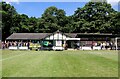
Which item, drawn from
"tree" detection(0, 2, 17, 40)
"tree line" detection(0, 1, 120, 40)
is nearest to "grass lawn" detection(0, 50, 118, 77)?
"tree line" detection(0, 1, 120, 40)

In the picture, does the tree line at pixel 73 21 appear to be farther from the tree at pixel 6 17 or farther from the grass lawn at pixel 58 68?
the grass lawn at pixel 58 68

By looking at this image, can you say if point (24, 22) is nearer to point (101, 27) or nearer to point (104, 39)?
point (101, 27)

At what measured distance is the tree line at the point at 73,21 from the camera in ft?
324

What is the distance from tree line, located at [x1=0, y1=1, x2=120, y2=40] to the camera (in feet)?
324

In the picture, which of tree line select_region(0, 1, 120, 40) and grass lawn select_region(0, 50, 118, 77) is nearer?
grass lawn select_region(0, 50, 118, 77)

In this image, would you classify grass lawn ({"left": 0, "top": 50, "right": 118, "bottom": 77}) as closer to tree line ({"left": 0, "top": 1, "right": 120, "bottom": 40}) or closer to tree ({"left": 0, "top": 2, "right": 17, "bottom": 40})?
tree line ({"left": 0, "top": 1, "right": 120, "bottom": 40})

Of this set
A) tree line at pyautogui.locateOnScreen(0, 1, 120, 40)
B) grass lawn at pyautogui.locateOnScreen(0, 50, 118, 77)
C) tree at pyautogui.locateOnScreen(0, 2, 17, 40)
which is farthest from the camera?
tree at pyautogui.locateOnScreen(0, 2, 17, 40)

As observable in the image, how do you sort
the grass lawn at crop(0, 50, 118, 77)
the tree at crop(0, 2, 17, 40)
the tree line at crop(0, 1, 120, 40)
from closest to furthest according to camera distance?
the grass lawn at crop(0, 50, 118, 77) < the tree line at crop(0, 1, 120, 40) < the tree at crop(0, 2, 17, 40)

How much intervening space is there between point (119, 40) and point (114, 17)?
22.3 meters

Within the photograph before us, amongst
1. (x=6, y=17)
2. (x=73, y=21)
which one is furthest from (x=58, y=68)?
(x=73, y=21)

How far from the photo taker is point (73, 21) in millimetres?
107312

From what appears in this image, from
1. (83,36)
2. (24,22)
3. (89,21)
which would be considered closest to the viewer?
(83,36)

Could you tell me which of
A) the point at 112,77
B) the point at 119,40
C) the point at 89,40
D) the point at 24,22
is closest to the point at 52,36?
the point at 89,40

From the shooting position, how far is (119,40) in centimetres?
7694
